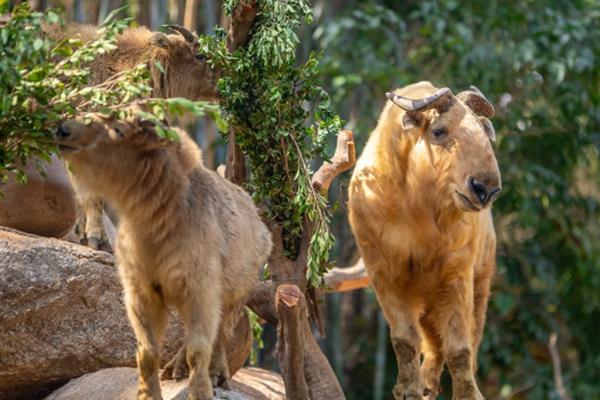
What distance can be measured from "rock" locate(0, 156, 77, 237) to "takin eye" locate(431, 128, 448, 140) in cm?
268

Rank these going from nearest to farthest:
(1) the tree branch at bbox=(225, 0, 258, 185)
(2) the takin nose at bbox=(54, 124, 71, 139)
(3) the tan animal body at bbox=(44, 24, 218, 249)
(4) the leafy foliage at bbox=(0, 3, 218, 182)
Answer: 1. (4) the leafy foliage at bbox=(0, 3, 218, 182)
2. (2) the takin nose at bbox=(54, 124, 71, 139)
3. (1) the tree branch at bbox=(225, 0, 258, 185)
4. (3) the tan animal body at bbox=(44, 24, 218, 249)

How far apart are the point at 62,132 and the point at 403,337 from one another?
8.08ft

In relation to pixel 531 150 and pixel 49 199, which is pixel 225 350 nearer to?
pixel 49 199

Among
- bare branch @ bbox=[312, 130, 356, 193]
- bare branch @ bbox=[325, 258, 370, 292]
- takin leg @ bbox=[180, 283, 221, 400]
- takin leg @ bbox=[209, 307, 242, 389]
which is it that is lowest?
bare branch @ bbox=[325, 258, 370, 292]

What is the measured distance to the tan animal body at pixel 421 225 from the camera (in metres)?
6.82

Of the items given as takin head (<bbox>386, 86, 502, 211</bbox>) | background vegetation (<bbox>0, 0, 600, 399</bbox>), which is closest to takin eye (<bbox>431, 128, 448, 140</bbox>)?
takin head (<bbox>386, 86, 502, 211</bbox>)

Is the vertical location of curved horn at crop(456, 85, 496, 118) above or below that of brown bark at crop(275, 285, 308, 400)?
above

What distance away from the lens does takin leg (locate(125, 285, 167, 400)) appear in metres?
6.08

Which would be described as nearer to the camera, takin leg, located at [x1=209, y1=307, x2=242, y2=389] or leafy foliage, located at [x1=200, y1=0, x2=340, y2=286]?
takin leg, located at [x1=209, y1=307, x2=242, y2=389]

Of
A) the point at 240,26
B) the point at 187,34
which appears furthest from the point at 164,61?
the point at 240,26

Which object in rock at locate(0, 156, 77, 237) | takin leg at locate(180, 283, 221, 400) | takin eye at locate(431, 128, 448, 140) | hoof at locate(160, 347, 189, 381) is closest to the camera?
takin leg at locate(180, 283, 221, 400)

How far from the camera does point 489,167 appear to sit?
21.5 ft

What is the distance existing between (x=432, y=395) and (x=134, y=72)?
283 cm

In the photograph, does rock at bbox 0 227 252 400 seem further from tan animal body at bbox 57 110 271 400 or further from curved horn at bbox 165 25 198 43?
curved horn at bbox 165 25 198 43
